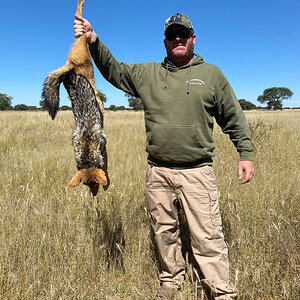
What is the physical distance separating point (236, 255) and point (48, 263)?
2289mm

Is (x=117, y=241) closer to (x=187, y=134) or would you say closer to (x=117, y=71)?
(x=187, y=134)

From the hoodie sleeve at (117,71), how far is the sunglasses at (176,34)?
0.47 meters

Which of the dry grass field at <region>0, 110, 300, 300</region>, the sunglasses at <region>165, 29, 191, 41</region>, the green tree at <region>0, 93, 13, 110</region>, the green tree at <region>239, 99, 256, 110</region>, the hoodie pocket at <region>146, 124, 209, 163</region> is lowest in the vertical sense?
the dry grass field at <region>0, 110, 300, 300</region>

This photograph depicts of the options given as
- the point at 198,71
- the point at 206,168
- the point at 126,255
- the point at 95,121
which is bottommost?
the point at 126,255

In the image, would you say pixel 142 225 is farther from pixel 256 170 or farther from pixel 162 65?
pixel 256 170

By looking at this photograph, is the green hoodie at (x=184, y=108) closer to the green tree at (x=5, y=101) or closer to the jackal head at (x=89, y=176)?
the jackal head at (x=89, y=176)

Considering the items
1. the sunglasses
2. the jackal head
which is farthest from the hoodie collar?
the jackal head

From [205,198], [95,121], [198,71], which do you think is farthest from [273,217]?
[95,121]

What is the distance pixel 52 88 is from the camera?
2350 mm

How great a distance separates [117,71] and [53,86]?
787mm

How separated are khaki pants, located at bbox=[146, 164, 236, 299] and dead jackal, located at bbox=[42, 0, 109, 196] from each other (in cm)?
78

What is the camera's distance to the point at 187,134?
252cm

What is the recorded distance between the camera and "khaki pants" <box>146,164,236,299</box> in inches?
98.5

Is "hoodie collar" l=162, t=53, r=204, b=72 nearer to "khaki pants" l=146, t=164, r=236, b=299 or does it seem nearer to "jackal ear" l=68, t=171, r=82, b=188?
"khaki pants" l=146, t=164, r=236, b=299
